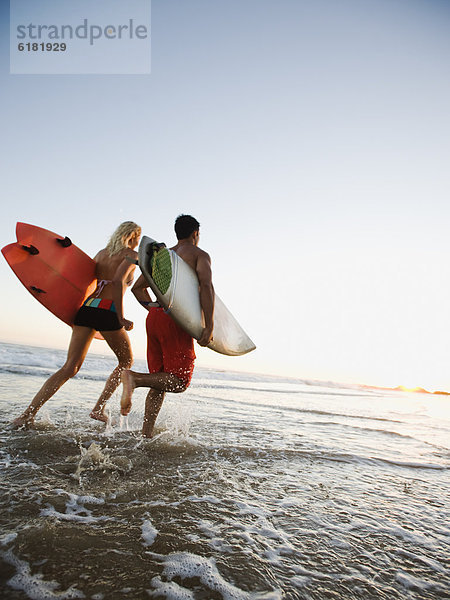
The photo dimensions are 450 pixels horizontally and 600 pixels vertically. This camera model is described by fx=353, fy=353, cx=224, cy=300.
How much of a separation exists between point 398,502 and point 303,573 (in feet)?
4.31

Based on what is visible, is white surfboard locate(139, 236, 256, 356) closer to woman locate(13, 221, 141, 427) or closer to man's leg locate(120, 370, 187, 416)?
woman locate(13, 221, 141, 427)

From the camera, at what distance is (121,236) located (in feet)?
13.0

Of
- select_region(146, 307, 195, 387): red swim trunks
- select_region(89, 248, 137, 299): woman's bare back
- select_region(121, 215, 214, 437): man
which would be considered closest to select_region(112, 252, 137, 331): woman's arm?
select_region(89, 248, 137, 299): woman's bare back

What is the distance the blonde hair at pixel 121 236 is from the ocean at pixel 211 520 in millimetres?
1952

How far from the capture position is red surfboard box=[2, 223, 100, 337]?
154 inches

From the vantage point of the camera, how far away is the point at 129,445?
3.14 metres

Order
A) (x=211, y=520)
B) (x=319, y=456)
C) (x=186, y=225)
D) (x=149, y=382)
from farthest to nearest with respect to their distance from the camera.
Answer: (x=186, y=225) → (x=319, y=456) → (x=149, y=382) → (x=211, y=520)

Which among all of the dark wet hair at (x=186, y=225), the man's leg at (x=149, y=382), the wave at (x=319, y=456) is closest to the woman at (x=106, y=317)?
the dark wet hair at (x=186, y=225)

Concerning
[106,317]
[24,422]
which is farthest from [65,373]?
[106,317]

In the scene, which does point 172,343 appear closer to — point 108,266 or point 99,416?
point 108,266

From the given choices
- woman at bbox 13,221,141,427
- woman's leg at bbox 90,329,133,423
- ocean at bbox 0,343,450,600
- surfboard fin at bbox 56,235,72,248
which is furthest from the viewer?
surfboard fin at bbox 56,235,72,248

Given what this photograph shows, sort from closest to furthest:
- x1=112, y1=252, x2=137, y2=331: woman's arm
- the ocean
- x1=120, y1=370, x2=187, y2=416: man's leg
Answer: the ocean, x1=120, y1=370, x2=187, y2=416: man's leg, x1=112, y1=252, x2=137, y2=331: woman's arm

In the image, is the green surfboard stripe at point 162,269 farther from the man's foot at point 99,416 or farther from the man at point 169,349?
the man's foot at point 99,416

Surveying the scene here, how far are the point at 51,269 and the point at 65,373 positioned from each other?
1.24 metres
